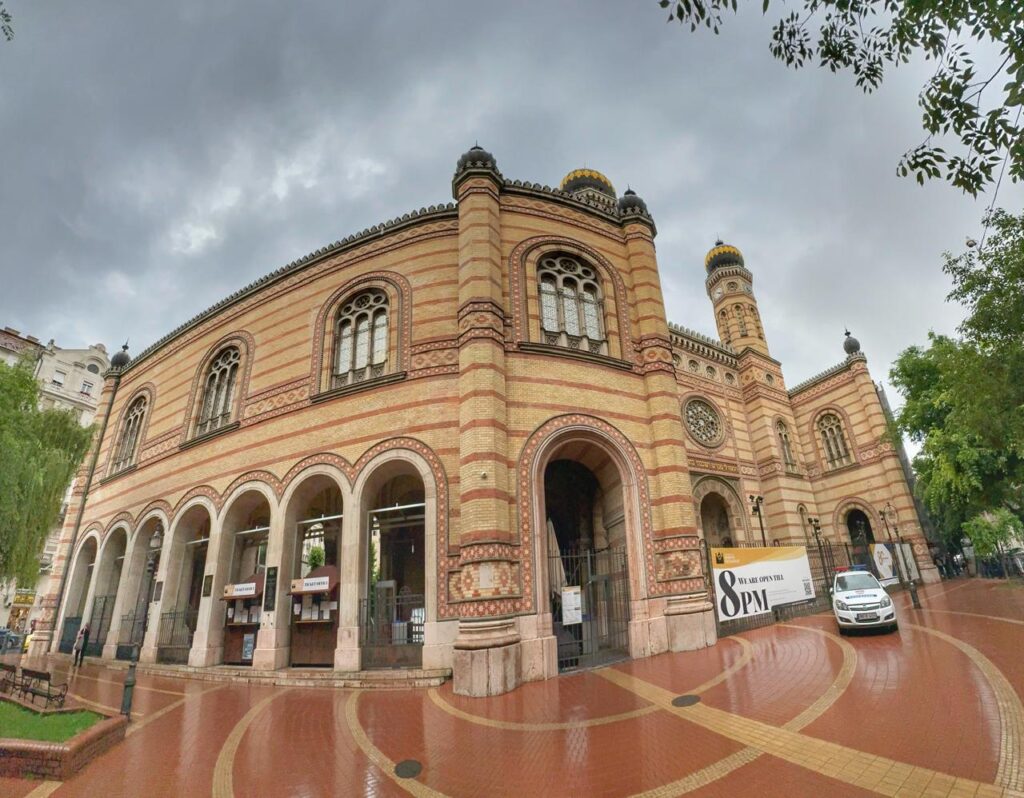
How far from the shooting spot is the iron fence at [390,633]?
34.5 ft

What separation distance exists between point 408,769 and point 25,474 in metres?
12.3

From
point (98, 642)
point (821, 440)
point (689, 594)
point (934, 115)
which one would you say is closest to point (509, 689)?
point (689, 594)

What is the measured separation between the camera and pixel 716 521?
21891 millimetres

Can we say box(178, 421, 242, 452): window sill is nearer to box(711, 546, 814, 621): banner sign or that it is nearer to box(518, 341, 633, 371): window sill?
A: box(518, 341, 633, 371): window sill

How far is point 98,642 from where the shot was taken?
52.1 feet

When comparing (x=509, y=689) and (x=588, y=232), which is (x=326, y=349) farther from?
(x=509, y=689)

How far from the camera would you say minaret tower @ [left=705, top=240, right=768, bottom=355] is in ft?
98.1

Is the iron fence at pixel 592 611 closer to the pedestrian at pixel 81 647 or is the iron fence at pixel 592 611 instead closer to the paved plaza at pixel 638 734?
the paved plaza at pixel 638 734

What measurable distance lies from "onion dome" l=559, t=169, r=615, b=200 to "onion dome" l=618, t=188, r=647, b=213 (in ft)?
34.7

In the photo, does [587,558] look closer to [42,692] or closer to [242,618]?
[242,618]

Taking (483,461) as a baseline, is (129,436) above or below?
above

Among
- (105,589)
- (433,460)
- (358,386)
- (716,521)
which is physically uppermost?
(358,386)

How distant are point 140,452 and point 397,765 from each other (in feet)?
56.8

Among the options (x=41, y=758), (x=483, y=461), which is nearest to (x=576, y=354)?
(x=483, y=461)
